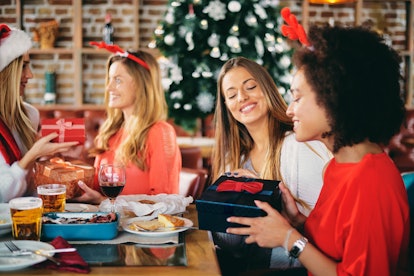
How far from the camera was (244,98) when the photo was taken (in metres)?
2.15

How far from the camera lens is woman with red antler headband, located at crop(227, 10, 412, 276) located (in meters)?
1.30

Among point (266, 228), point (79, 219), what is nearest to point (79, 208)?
point (79, 219)

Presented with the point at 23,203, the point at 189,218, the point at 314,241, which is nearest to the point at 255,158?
the point at 189,218

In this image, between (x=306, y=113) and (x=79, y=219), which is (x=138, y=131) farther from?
(x=306, y=113)

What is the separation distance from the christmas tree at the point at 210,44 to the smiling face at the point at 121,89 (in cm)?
168

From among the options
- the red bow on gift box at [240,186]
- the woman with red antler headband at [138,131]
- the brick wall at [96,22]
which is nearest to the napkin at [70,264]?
the red bow on gift box at [240,186]

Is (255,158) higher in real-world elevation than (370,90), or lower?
lower

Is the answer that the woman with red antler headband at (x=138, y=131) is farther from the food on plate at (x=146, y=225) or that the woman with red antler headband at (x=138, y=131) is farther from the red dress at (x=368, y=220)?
the red dress at (x=368, y=220)

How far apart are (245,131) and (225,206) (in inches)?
35.1

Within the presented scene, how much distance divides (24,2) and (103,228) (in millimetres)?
4457

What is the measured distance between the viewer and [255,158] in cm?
225

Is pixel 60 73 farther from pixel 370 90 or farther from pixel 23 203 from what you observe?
pixel 370 90

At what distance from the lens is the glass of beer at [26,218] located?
1.40 meters

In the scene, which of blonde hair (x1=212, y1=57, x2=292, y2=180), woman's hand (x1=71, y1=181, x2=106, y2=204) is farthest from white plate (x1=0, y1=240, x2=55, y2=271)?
blonde hair (x1=212, y1=57, x2=292, y2=180)
